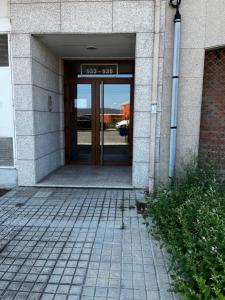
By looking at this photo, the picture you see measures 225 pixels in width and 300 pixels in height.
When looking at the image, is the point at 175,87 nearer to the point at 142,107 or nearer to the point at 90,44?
the point at 142,107

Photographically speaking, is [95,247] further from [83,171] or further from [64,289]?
[83,171]

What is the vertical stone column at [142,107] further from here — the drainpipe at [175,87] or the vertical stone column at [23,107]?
the vertical stone column at [23,107]

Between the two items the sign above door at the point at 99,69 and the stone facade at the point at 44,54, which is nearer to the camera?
the stone facade at the point at 44,54

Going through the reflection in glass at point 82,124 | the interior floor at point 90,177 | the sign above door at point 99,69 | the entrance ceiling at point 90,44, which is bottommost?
the interior floor at point 90,177

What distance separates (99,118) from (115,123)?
0.45 m

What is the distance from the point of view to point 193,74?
14.9 ft

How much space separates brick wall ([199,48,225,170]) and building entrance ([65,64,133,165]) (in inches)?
89.2

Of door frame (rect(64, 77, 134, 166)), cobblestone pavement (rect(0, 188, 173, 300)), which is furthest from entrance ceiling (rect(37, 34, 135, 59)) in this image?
cobblestone pavement (rect(0, 188, 173, 300))

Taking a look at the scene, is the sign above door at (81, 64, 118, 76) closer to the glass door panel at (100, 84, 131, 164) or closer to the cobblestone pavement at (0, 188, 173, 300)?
the glass door panel at (100, 84, 131, 164)

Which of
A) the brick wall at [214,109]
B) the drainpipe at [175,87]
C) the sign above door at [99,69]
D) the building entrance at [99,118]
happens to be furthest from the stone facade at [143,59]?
the building entrance at [99,118]

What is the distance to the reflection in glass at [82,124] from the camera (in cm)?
677

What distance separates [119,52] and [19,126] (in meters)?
2.81

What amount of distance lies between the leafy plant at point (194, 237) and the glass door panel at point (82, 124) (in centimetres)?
343

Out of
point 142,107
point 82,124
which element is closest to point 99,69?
point 82,124
